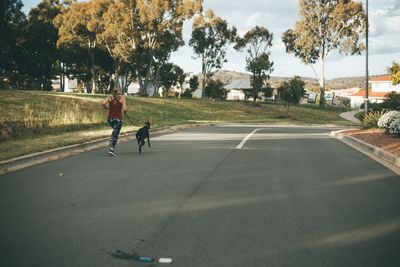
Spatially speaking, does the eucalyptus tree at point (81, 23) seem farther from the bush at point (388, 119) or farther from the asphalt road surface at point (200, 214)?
the asphalt road surface at point (200, 214)

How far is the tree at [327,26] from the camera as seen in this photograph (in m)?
60.9

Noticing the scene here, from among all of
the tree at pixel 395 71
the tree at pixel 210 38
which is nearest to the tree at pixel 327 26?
the tree at pixel 210 38

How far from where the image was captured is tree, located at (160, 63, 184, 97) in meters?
89.5

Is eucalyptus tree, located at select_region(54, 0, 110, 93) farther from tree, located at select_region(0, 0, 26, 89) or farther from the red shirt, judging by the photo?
the red shirt

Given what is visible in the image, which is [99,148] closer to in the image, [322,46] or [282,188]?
[282,188]

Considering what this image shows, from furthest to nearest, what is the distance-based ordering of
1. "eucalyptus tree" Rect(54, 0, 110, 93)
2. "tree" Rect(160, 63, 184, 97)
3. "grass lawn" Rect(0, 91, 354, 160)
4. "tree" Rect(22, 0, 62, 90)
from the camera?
"tree" Rect(160, 63, 184, 97) → "tree" Rect(22, 0, 62, 90) → "eucalyptus tree" Rect(54, 0, 110, 93) → "grass lawn" Rect(0, 91, 354, 160)

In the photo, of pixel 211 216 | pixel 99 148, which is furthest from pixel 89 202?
pixel 99 148

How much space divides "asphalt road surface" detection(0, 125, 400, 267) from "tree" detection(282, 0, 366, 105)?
55.9 m

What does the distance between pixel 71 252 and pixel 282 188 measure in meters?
4.42

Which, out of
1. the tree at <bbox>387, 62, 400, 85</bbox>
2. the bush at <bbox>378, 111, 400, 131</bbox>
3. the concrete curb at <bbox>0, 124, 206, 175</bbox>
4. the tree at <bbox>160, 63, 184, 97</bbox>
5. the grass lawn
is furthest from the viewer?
the tree at <bbox>160, 63, 184, 97</bbox>

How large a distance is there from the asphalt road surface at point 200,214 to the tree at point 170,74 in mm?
80526

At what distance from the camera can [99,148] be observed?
45.2 feet

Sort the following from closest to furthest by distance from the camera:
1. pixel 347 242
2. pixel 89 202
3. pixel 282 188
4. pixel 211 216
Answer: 1. pixel 347 242
2. pixel 211 216
3. pixel 89 202
4. pixel 282 188

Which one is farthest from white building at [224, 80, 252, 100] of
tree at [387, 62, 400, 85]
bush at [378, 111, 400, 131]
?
Result: bush at [378, 111, 400, 131]
